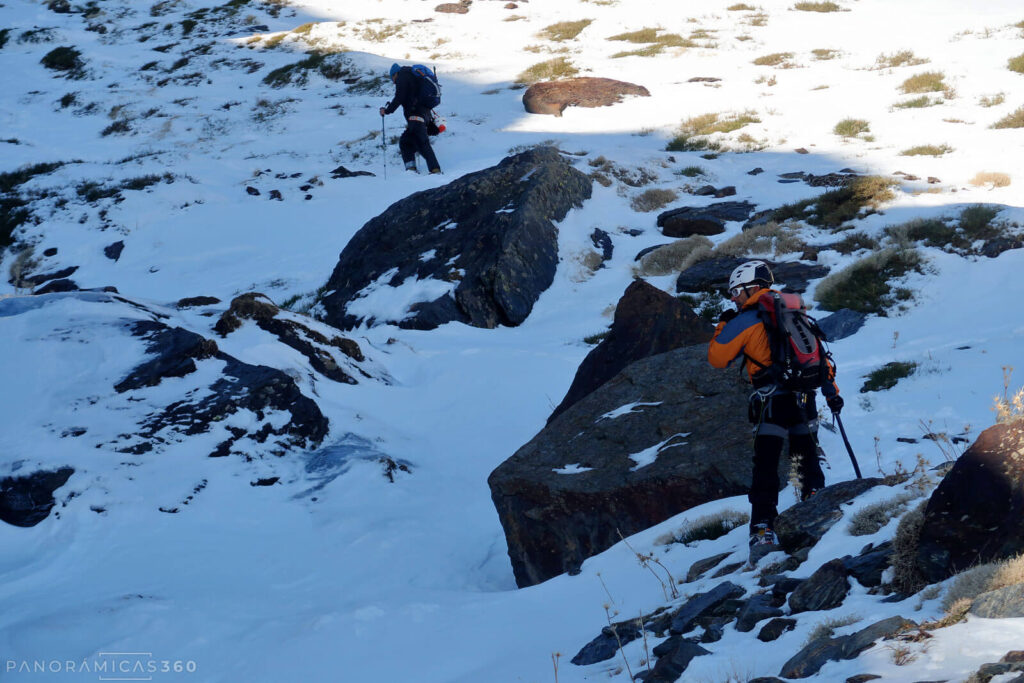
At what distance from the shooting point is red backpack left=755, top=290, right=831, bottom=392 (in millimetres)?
5523

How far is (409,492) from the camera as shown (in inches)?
333

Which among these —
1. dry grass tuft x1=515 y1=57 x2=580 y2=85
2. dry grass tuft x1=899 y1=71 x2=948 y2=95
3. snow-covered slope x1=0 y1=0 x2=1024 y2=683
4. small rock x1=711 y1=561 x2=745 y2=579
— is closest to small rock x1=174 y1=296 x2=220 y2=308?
snow-covered slope x1=0 y1=0 x2=1024 y2=683

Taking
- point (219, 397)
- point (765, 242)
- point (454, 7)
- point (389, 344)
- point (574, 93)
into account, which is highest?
point (454, 7)

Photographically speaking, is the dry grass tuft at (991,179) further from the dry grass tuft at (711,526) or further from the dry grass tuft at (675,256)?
the dry grass tuft at (711,526)

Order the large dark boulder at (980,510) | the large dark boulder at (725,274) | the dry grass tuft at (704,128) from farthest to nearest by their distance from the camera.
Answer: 1. the dry grass tuft at (704,128)
2. the large dark boulder at (725,274)
3. the large dark boulder at (980,510)

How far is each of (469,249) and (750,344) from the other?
9.13 metres

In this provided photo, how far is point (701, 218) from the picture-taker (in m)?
15.4

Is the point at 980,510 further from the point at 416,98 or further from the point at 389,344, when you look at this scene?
the point at 416,98

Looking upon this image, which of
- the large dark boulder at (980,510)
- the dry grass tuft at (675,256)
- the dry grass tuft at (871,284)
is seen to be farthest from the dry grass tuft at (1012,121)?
the large dark boulder at (980,510)

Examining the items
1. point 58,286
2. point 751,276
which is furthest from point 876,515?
point 58,286

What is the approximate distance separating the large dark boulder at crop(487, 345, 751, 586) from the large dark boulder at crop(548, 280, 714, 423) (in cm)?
96

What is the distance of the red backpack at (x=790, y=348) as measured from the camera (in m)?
5.52

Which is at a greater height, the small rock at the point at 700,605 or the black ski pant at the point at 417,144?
the small rock at the point at 700,605

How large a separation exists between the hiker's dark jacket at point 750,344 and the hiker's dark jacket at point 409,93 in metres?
14.2
